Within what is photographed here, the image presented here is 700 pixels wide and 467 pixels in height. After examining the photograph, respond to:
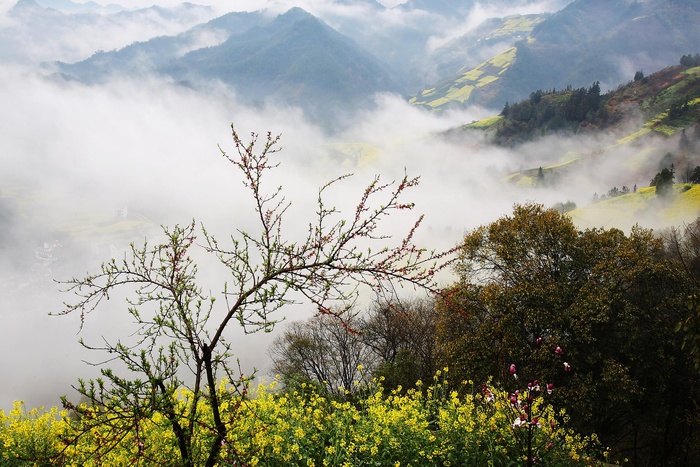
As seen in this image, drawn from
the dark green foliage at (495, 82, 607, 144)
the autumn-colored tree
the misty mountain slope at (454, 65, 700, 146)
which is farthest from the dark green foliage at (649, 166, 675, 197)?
the dark green foliage at (495, 82, 607, 144)

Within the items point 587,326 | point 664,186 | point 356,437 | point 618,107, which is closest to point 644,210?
point 664,186

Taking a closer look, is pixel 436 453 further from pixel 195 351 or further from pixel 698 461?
pixel 698 461

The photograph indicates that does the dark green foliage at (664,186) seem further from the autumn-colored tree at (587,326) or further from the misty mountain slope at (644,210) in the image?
the autumn-colored tree at (587,326)

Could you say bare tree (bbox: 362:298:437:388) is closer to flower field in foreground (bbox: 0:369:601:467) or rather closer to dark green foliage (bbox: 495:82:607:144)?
flower field in foreground (bbox: 0:369:601:467)

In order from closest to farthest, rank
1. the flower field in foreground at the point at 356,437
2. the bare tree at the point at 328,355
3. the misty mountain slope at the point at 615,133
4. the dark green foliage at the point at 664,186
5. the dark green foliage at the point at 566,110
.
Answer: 1. the flower field in foreground at the point at 356,437
2. the bare tree at the point at 328,355
3. the dark green foliage at the point at 664,186
4. the misty mountain slope at the point at 615,133
5. the dark green foliage at the point at 566,110

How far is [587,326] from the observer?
627 inches

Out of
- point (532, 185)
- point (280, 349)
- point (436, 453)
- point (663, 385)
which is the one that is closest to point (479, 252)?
point (663, 385)

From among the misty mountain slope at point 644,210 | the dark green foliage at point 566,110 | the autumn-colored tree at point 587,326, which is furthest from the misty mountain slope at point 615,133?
the autumn-colored tree at point 587,326

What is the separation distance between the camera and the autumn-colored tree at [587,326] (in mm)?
15789

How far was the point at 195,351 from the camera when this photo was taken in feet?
12.1

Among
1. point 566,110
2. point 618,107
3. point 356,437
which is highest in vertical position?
point 566,110

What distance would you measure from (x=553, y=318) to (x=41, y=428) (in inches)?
648

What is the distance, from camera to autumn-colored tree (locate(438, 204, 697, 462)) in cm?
1579

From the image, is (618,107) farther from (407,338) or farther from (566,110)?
(407,338)
